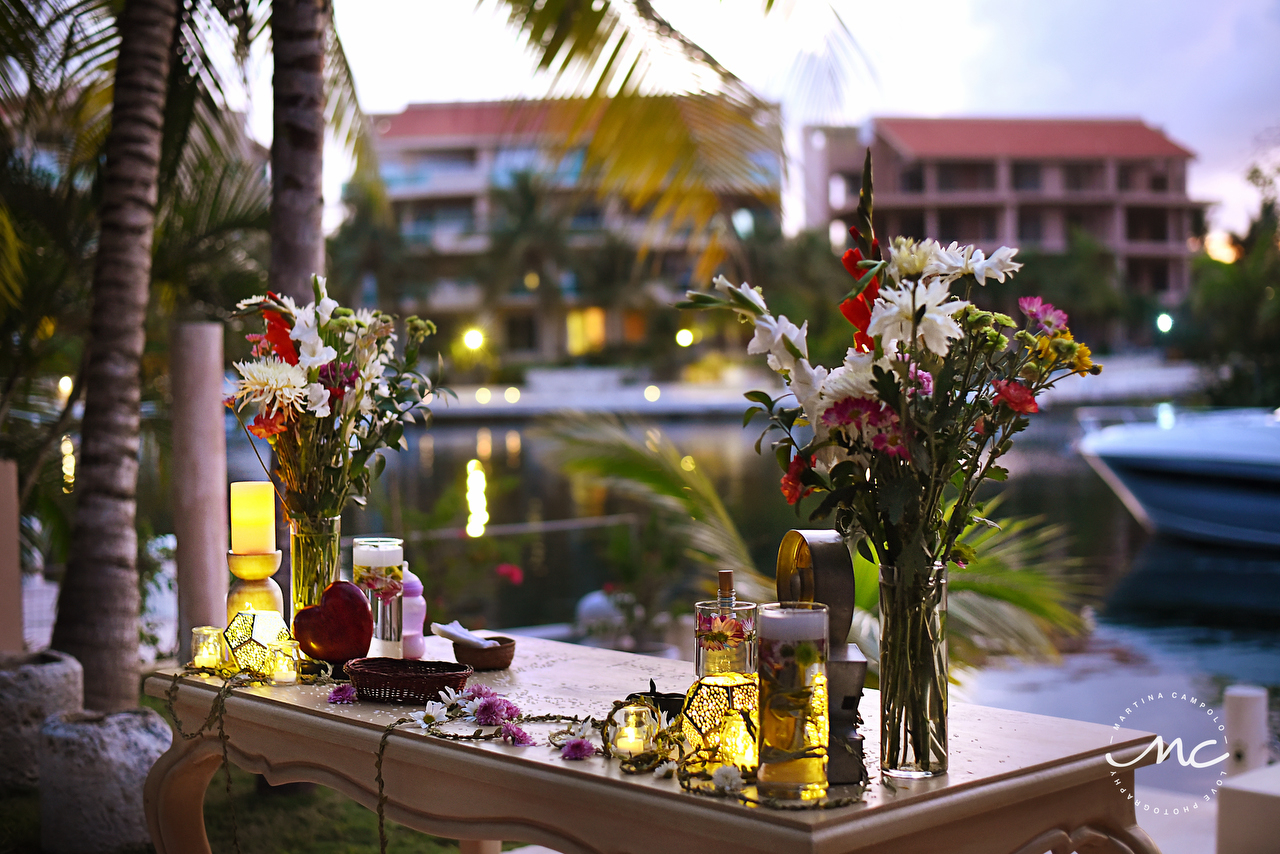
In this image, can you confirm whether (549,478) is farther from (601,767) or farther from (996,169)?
(996,169)

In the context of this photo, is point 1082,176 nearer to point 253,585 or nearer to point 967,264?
point 253,585

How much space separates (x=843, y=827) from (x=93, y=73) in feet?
18.5

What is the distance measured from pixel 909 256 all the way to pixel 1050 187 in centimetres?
5136

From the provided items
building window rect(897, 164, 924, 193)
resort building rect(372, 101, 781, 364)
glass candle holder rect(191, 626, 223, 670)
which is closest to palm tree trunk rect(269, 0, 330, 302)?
glass candle holder rect(191, 626, 223, 670)

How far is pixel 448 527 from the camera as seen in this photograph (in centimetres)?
739

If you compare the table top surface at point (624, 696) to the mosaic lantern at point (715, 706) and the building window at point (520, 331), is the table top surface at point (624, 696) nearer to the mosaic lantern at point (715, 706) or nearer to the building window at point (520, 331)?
the mosaic lantern at point (715, 706)

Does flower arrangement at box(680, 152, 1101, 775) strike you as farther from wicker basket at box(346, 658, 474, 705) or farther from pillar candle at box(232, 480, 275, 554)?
pillar candle at box(232, 480, 275, 554)

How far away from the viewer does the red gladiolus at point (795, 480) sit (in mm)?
1726

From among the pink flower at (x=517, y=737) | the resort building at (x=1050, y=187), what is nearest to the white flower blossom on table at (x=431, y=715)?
the pink flower at (x=517, y=737)

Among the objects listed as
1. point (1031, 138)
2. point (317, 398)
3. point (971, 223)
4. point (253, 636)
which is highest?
point (1031, 138)

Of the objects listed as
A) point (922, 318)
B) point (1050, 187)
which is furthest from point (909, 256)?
point (1050, 187)

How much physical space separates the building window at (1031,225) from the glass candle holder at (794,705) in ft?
167

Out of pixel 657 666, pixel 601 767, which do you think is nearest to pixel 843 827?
pixel 601 767

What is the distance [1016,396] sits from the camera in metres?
1.65
